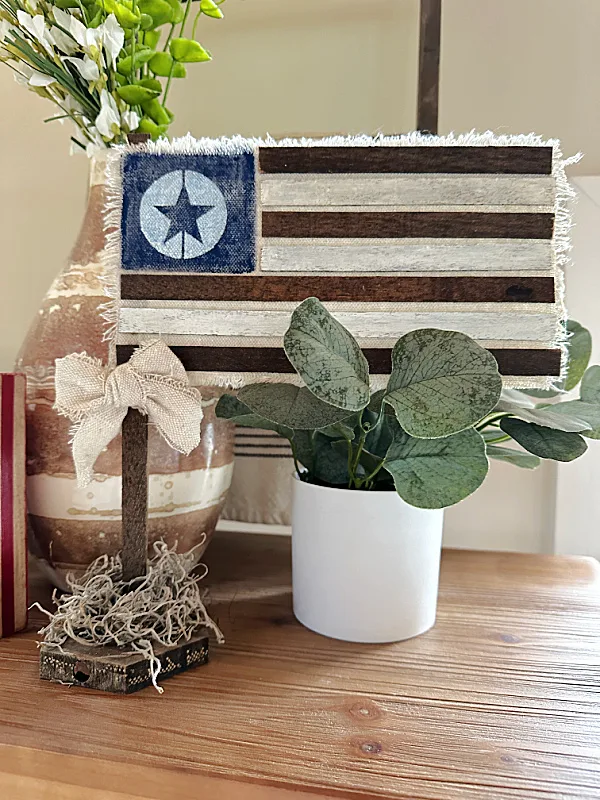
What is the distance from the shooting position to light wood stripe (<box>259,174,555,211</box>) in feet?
1.79

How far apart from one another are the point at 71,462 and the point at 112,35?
40cm

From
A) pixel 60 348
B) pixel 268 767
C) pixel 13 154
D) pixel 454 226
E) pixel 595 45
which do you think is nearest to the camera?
pixel 268 767

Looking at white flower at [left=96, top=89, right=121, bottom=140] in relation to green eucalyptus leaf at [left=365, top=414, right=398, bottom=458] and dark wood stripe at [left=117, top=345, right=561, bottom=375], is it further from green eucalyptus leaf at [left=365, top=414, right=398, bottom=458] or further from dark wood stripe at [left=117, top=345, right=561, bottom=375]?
green eucalyptus leaf at [left=365, top=414, right=398, bottom=458]

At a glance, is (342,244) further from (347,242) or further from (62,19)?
(62,19)

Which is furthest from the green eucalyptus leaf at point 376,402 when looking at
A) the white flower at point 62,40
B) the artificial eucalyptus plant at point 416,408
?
the white flower at point 62,40

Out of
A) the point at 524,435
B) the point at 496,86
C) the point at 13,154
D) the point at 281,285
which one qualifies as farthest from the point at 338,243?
the point at 13,154

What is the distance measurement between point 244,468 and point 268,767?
0.53m

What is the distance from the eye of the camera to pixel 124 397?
20.7 inches

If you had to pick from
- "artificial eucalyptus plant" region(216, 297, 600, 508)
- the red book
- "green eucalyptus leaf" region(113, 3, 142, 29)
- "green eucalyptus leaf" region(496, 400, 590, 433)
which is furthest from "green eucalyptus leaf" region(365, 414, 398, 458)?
"green eucalyptus leaf" region(113, 3, 142, 29)

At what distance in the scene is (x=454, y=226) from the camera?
55cm

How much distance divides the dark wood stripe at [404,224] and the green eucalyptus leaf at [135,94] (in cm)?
A: 20

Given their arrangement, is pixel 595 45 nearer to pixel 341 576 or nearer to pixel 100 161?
pixel 100 161

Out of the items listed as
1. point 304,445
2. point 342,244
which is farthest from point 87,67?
point 304,445

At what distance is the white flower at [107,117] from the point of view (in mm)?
622
